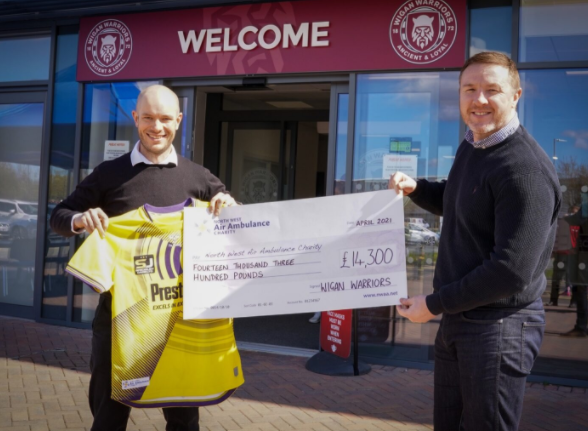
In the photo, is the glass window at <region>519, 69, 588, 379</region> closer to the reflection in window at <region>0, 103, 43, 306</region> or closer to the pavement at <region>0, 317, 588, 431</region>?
the pavement at <region>0, 317, 588, 431</region>

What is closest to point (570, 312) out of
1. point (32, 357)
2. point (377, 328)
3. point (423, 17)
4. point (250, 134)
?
point (377, 328)

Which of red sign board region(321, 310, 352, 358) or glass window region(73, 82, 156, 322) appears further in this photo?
glass window region(73, 82, 156, 322)

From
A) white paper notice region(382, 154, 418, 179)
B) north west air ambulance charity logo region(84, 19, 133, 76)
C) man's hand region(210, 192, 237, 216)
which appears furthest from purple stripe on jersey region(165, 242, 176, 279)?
north west air ambulance charity logo region(84, 19, 133, 76)

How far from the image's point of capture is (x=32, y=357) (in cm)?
657

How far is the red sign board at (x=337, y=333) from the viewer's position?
632 cm

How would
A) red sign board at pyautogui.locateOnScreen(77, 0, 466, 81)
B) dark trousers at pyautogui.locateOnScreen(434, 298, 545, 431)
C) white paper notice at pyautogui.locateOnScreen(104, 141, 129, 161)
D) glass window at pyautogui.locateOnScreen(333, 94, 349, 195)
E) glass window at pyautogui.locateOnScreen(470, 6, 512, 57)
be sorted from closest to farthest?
dark trousers at pyautogui.locateOnScreen(434, 298, 545, 431) < glass window at pyautogui.locateOnScreen(470, 6, 512, 57) < red sign board at pyautogui.locateOnScreen(77, 0, 466, 81) < glass window at pyautogui.locateOnScreen(333, 94, 349, 195) < white paper notice at pyautogui.locateOnScreen(104, 141, 129, 161)

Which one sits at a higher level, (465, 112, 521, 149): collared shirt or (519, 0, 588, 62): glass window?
(519, 0, 588, 62): glass window

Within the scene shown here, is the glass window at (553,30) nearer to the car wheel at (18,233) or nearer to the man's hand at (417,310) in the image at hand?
the man's hand at (417,310)

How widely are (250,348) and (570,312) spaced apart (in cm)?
335

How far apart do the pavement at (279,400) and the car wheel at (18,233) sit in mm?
2147

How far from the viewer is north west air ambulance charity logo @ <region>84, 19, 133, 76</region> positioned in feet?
26.1

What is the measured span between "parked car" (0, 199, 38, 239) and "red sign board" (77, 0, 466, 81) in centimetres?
195

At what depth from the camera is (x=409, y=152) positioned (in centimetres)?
685

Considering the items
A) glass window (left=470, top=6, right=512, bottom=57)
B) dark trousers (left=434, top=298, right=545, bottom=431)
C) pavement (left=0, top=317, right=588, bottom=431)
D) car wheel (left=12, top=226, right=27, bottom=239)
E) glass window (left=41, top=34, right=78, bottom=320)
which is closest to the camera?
dark trousers (left=434, top=298, right=545, bottom=431)
